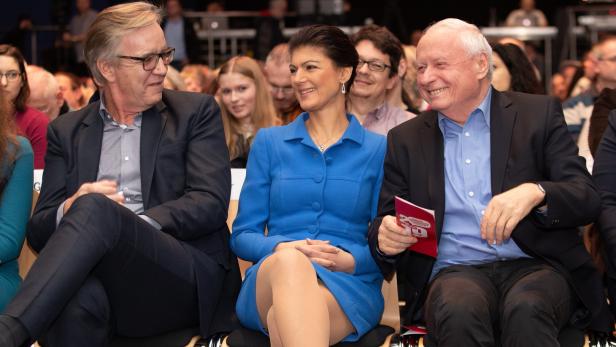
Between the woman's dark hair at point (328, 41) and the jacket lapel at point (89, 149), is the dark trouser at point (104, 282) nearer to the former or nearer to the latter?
the jacket lapel at point (89, 149)

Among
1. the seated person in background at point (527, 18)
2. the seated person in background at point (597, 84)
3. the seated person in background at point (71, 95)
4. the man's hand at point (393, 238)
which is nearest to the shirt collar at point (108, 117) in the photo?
the man's hand at point (393, 238)

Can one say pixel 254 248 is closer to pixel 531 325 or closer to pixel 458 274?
pixel 458 274

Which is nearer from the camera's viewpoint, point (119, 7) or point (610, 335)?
point (610, 335)

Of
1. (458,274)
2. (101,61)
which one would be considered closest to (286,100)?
(101,61)

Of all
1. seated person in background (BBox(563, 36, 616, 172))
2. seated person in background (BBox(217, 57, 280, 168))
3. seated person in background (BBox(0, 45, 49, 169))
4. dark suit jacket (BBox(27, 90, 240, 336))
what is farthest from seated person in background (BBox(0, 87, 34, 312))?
seated person in background (BBox(563, 36, 616, 172))

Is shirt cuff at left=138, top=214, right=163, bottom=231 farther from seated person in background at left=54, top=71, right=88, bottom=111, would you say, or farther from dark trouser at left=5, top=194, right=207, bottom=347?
seated person in background at left=54, top=71, right=88, bottom=111

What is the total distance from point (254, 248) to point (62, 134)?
921mm

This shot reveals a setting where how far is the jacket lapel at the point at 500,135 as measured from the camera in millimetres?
3455

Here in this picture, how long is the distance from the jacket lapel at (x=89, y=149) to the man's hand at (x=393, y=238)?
1.20 metres

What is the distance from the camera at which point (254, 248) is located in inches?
142

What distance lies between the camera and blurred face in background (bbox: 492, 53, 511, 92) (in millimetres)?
4949

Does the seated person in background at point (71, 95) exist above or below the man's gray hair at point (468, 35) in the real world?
below

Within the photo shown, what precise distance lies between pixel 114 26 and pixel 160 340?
1253 mm

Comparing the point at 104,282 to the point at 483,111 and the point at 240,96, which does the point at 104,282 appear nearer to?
the point at 483,111
